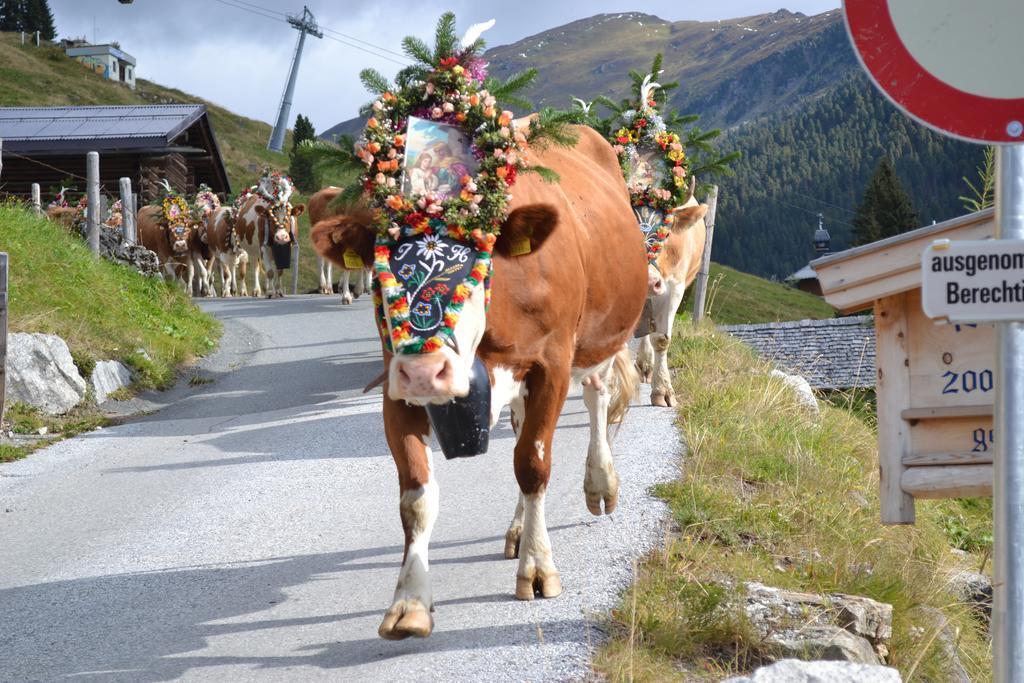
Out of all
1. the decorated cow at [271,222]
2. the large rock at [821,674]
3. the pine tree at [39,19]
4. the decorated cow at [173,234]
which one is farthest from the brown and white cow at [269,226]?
the pine tree at [39,19]

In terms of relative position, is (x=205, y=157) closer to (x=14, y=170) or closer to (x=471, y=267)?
(x=14, y=170)

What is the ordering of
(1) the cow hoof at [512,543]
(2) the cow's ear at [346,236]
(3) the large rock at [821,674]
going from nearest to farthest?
(3) the large rock at [821,674] < (2) the cow's ear at [346,236] < (1) the cow hoof at [512,543]

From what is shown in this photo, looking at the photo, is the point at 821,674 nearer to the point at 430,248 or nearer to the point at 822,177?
the point at 430,248

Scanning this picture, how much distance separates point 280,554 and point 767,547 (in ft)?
8.84

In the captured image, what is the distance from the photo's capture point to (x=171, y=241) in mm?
29828

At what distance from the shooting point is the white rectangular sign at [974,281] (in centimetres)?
329

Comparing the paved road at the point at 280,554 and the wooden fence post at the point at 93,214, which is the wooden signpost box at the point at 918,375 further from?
the wooden fence post at the point at 93,214

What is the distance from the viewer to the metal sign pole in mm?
3418

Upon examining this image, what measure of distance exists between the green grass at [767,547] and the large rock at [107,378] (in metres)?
6.02

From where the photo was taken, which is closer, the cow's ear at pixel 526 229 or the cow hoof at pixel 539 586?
the cow's ear at pixel 526 229

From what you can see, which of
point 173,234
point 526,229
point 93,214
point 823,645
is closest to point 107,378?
point 93,214

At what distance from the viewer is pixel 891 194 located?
72.6m

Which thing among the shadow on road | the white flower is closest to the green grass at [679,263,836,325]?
the shadow on road

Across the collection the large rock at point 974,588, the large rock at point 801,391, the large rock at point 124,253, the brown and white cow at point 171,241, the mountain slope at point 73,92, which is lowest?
the large rock at point 974,588
